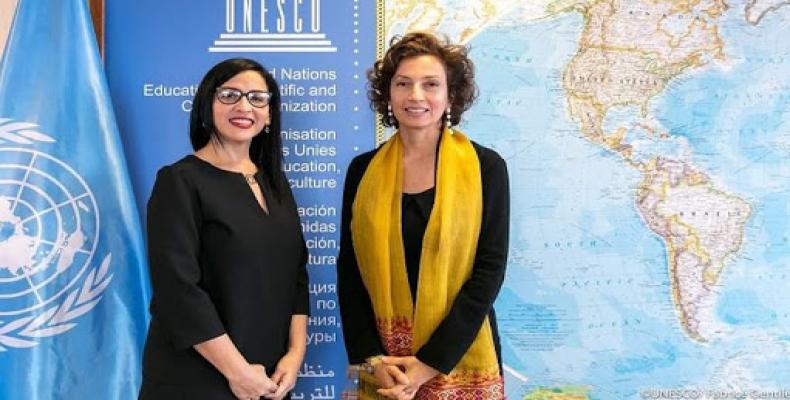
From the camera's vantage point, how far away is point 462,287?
1608 millimetres

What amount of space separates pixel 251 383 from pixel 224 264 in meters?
0.27

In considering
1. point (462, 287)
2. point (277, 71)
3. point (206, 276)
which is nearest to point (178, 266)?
point (206, 276)

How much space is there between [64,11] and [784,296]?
2.39m

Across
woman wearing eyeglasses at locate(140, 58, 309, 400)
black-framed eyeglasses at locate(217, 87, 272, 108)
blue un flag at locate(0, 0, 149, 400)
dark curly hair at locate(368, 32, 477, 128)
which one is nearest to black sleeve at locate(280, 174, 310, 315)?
woman wearing eyeglasses at locate(140, 58, 309, 400)

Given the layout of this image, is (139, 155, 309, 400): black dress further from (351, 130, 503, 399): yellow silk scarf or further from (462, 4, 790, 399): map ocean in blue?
(462, 4, 790, 399): map ocean in blue

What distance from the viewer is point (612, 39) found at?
212 centimetres

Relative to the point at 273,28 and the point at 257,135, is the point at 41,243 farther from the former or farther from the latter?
the point at 273,28

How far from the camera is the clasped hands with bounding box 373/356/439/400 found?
61.6 inches

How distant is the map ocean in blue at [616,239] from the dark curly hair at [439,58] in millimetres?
445

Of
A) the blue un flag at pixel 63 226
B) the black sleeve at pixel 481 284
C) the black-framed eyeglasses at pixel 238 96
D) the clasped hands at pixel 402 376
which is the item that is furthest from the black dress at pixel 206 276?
the blue un flag at pixel 63 226

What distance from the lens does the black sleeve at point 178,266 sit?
1.42m

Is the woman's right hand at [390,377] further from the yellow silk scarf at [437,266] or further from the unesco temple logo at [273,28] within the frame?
the unesco temple logo at [273,28]

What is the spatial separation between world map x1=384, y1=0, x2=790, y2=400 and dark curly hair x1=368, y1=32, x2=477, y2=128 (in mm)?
427

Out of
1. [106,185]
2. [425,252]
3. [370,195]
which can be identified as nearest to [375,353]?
[425,252]
